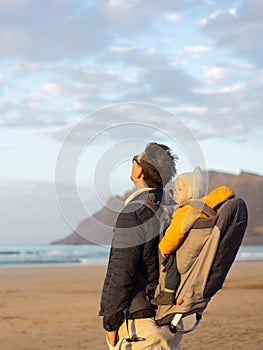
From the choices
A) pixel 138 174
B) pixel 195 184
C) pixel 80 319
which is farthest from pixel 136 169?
pixel 80 319

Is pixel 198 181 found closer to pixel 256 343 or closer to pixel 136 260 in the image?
pixel 136 260

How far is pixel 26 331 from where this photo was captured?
10.8m

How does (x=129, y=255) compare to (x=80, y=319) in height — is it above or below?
above

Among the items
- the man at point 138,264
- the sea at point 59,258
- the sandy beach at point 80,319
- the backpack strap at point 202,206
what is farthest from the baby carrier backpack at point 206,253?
the sea at point 59,258

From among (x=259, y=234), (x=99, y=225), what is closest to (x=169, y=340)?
(x=99, y=225)

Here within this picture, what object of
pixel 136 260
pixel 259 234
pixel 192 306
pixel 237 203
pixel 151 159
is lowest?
pixel 259 234

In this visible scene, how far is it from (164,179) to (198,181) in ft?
0.71

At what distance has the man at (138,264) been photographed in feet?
10.8

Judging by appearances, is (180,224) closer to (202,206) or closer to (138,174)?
(202,206)

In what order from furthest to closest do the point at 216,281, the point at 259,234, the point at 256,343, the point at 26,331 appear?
1. the point at 259,234
2. the point at 26,331
3. the point at 256,343
4. the point at 216,281

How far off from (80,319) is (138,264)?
907cm

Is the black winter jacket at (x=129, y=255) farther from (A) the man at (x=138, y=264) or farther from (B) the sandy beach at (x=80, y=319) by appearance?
(B) the sandy beach at (x=80, y=319)

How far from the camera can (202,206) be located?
130 inches

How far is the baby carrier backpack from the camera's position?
3.24 m
